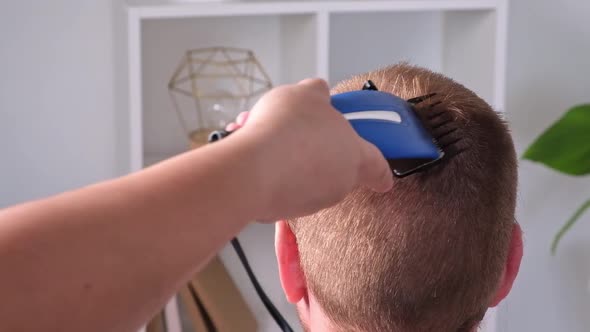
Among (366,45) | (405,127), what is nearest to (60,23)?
(366,45)

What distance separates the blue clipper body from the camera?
23.0 inches

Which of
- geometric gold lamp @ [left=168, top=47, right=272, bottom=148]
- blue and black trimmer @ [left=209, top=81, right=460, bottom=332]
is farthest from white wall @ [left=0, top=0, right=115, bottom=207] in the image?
blue and black trimmer @ [left=209, top=81, right=460, bottom=332]

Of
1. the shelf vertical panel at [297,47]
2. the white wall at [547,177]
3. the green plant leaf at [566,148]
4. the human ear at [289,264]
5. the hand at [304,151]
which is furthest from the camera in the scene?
the white wall at [547,177]

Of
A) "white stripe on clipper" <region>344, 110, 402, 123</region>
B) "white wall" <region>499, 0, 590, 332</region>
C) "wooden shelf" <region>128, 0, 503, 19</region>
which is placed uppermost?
"wooden shelf" <region>128, 0, 503, 19</region>

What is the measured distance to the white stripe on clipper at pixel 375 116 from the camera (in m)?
0.58

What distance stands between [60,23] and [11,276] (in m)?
1.63

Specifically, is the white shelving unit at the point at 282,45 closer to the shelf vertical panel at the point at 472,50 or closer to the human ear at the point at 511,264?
the shelf vertical panel at the point at 472,50

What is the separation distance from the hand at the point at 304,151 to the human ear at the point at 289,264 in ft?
1.16

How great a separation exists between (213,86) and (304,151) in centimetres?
143

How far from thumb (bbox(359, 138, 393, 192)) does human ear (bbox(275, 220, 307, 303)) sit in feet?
1.11

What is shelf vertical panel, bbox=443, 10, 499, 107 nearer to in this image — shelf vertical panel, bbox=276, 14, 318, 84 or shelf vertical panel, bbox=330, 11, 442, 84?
shelf vertical panel, bbox=330, 11, 442, 84

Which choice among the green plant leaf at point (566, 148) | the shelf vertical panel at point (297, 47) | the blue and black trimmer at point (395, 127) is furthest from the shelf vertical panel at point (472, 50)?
the blue and black trimmer at point (395, 127)

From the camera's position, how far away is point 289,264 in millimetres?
884

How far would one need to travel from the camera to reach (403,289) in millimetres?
787
